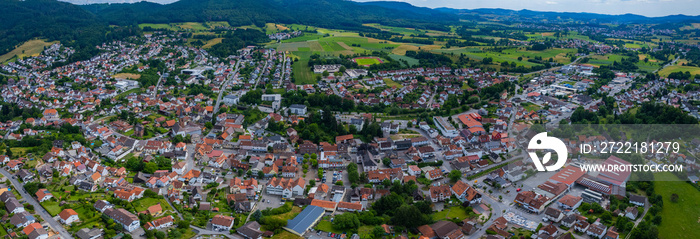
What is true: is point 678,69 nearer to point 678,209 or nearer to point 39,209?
point 678,209

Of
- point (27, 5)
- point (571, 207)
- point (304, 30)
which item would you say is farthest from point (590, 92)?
point (27, 5)

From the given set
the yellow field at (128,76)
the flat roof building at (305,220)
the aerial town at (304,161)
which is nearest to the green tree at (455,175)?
the aerial town at (304,161)

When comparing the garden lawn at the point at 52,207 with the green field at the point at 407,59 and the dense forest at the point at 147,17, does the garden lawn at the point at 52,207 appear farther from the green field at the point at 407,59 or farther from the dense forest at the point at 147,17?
the green field at the point at 407,59

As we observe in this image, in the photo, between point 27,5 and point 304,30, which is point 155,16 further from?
point 304,30

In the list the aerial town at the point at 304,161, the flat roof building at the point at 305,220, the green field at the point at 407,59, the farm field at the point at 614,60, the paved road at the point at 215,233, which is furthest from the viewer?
the green field at the point at 407,59

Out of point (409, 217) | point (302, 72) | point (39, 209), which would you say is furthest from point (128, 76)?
point (409, 217)

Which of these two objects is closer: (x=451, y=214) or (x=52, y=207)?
(x=52, y=207)

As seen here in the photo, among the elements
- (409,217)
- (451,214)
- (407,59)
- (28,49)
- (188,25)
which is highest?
(188,25)
